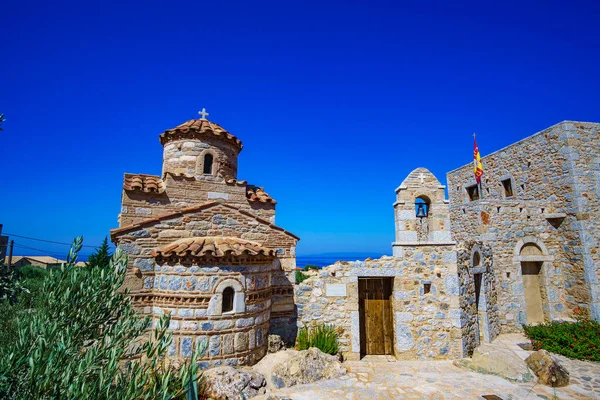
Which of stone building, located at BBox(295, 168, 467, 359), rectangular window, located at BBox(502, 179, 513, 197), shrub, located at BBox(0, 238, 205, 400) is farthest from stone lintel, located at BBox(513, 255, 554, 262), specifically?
shrub, located at BBox(0, 238, 205, 400)

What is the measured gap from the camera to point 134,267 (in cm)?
752

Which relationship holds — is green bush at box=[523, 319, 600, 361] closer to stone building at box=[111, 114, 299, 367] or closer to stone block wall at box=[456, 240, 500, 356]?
stone block wall at box=[456, 240, 500, 356]

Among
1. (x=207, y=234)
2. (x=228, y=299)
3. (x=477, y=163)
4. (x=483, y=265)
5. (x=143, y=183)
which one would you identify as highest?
(x=477, y=163)

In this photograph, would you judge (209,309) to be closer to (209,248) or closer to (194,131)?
(209,248)

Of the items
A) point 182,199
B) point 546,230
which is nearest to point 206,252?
point 182,199

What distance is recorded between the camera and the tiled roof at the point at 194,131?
10156mm

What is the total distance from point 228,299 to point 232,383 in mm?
1834

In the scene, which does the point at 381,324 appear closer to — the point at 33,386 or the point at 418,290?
the point at 418,290

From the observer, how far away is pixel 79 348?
3.97 meters

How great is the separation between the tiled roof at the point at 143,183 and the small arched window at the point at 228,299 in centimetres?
360

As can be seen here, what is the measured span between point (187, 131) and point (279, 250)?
16.3ft

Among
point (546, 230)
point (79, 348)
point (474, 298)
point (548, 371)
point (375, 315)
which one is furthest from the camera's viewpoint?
point (546, 230)

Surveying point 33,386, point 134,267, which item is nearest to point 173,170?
point 134,267

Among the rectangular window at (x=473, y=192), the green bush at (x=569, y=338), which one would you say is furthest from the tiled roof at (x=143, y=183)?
the rectangular window at (x=473, y=192)
